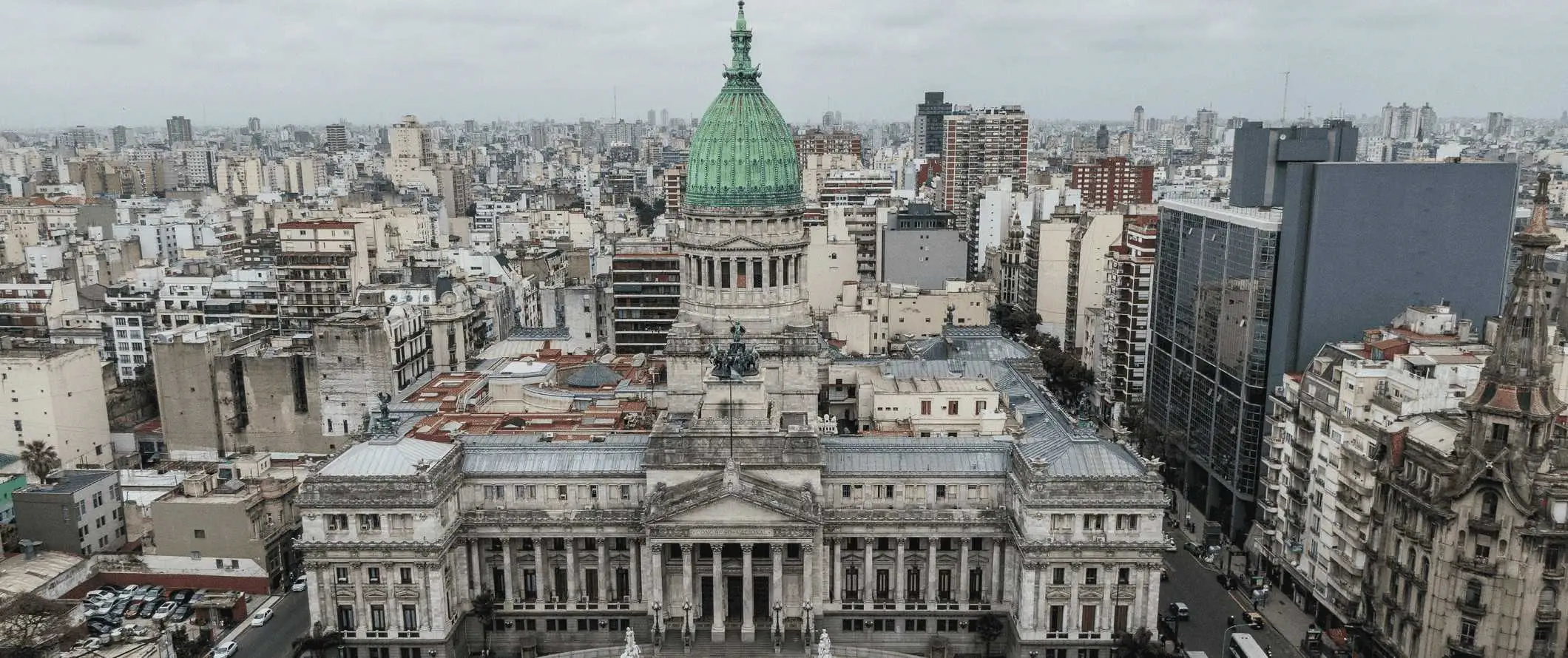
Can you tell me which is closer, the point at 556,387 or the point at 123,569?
the point at 123,569

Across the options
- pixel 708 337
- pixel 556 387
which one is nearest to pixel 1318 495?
pixel 708 337

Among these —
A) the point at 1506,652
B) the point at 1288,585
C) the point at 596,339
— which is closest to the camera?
the point at 1506,652

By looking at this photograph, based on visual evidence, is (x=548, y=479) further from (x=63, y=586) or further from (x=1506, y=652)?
(x=1506, y=652)

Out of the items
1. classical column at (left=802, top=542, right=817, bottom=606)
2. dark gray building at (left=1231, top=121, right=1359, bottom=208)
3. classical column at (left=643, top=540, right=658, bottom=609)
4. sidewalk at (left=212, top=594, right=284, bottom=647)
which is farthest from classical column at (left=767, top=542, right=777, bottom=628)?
dark gray building at (left=1231, top=121, right=1359, bottom=208)

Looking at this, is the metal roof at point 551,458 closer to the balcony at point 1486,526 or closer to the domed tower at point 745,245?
the domed tower at point 745,245

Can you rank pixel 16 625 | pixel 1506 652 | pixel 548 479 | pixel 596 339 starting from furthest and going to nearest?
pixel 596 339
pixel 548 479
pixel 16 625
pixel 1506 652

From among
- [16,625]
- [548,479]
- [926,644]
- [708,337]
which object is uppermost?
[708,337]
